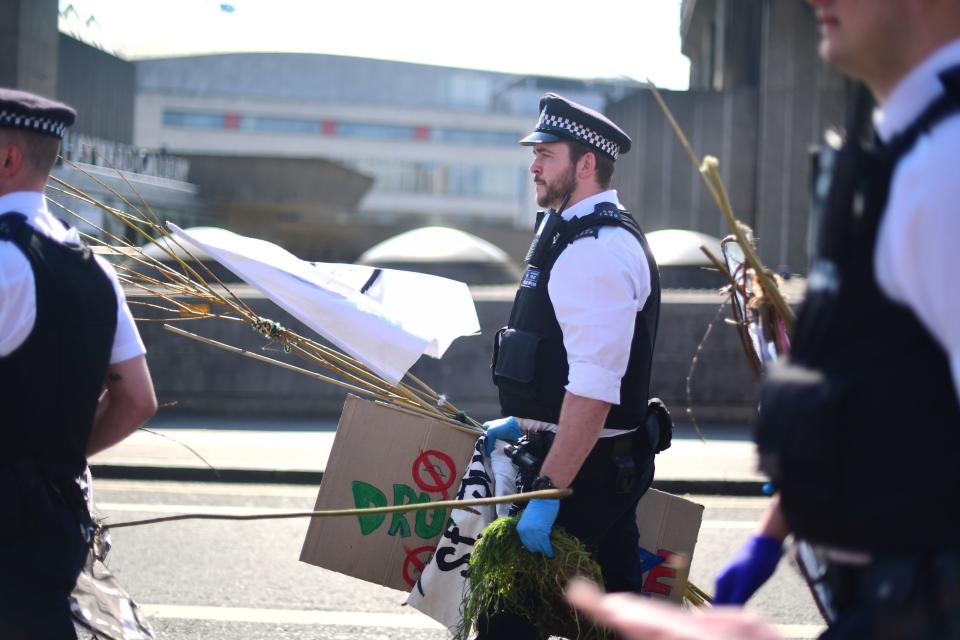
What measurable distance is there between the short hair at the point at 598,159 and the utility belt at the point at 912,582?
198 cm

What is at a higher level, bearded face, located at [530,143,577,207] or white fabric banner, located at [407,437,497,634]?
bearded face, located at [530,143,577,207]

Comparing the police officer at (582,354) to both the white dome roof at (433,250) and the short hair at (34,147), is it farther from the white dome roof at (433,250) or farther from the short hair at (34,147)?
the white dome roof at (433,250)

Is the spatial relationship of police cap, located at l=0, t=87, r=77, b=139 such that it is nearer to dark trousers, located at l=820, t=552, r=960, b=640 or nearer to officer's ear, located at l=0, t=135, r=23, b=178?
officer's ear, located at l=0, t=135, r=23, b=178

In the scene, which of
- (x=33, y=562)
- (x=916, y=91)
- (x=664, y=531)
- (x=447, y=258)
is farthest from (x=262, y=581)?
(x=447, y=258)

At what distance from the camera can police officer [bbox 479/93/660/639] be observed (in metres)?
3.05

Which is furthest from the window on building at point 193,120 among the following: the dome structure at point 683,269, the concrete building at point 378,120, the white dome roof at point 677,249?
the dome structure at point 683,269

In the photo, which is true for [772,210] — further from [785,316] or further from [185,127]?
[185,127]

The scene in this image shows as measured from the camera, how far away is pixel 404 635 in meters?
5.03

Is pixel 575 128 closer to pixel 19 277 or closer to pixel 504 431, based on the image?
pixel 504 431

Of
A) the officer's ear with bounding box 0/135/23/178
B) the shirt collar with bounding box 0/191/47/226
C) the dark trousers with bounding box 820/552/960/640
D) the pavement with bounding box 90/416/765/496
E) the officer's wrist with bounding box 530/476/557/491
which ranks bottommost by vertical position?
the pavement with bounding box 90/416/765/496

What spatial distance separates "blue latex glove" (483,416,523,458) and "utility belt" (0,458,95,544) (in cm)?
127

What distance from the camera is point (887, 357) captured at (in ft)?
5.10

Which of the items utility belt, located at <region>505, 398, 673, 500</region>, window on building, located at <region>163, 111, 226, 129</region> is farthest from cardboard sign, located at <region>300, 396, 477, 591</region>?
window on building, located at <region>163, 111, 226, 129</region>

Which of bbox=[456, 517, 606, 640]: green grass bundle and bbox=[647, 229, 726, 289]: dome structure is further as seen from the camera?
bbox=[647, 229, 726, 289]: dome structure
